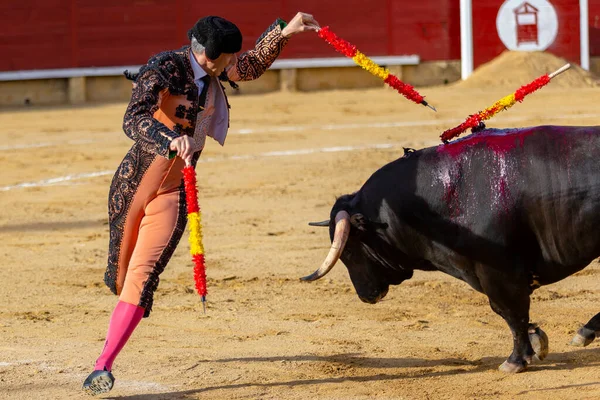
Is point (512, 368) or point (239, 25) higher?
point (239, 25)

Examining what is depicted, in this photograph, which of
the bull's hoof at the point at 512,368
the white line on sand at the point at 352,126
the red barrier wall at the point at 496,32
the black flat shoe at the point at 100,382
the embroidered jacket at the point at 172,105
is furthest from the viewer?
the red barrier wall at the point at 496,32

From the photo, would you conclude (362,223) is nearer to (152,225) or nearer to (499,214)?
(499,214)

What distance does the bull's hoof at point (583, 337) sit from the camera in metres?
3.83

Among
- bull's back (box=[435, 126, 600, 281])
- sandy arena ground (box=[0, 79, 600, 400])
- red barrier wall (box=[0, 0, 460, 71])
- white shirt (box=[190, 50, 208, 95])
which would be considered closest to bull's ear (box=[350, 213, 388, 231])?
bull's back (box=[435, 126, 600, 281])

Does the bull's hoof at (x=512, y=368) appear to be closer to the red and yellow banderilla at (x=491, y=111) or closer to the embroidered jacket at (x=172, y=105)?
the red and yellow banderilla at (x=491, y=111)

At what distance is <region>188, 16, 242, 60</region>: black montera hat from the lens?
3229mm

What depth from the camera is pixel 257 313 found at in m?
4.48

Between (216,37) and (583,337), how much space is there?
65.7 inches

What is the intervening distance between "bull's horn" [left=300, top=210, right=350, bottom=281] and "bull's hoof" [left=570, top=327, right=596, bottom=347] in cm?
92

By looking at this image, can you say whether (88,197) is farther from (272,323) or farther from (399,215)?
(399,215)

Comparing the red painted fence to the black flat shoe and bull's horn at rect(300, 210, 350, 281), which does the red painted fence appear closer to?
bull's horn at rect(300, 210, 350, 281)

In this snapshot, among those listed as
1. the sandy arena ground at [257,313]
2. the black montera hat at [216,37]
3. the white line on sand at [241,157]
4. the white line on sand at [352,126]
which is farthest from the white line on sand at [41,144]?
the black montera hat at [216,37]

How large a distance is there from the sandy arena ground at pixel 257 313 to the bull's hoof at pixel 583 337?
0.11 feet

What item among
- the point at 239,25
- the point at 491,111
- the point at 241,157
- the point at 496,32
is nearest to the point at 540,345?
the point at 491,111
